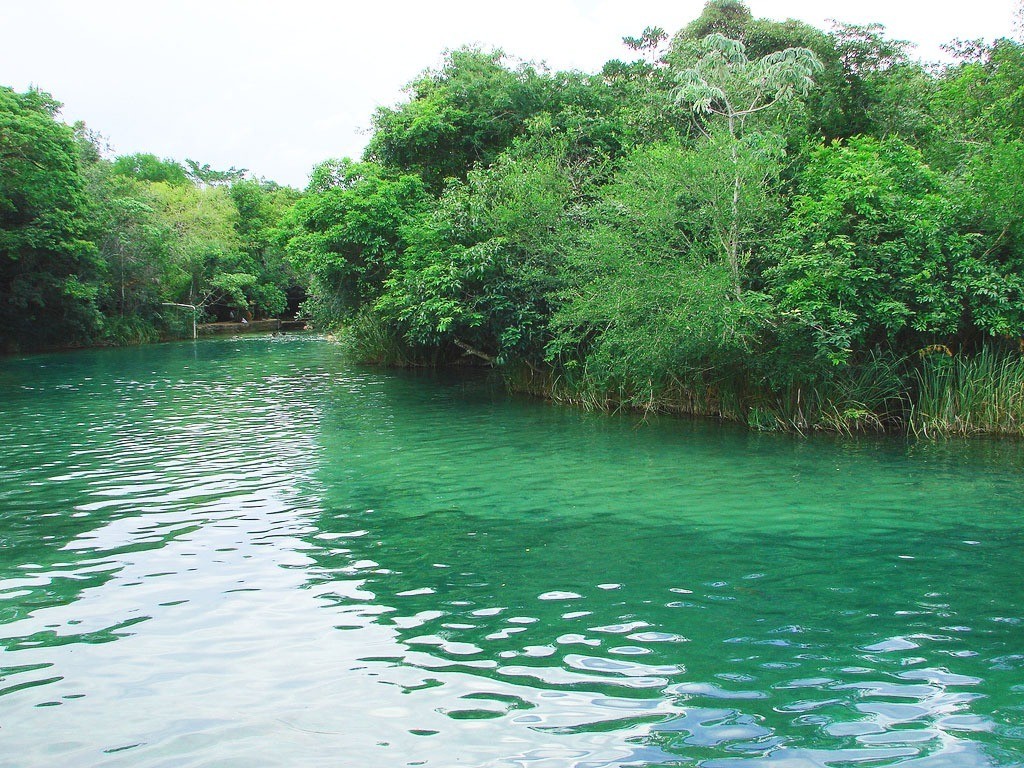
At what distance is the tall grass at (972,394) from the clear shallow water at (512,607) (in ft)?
5.02

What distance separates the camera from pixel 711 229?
17.1 metres

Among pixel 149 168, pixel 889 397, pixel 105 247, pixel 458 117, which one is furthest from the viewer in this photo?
pixel 149 168

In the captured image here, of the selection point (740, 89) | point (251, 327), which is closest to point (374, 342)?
point (740, 89)

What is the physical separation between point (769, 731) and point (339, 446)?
1166 cm

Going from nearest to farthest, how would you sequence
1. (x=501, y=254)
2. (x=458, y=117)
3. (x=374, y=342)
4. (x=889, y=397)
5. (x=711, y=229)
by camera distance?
(x=889, y=397)
(x=711, y=229)
(x=501, y=254)
(x=458, y=117)
(x=374, y=342)

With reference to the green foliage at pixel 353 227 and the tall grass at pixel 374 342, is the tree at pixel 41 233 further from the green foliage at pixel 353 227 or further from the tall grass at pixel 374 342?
the green foliage at pixel 353 227

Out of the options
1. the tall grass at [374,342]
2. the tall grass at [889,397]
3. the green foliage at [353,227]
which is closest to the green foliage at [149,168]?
the tall grass at [374,342]

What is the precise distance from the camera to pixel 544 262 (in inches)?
832

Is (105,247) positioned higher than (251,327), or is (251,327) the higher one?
(105,247)

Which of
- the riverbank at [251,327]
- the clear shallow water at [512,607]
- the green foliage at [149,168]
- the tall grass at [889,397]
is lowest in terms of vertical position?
the clear shallow water at [512,607]

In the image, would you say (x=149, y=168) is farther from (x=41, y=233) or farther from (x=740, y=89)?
(x=740, y=89)

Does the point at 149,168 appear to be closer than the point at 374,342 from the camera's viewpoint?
No

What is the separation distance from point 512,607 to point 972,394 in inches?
484

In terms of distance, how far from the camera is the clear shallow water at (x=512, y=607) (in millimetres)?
4957
